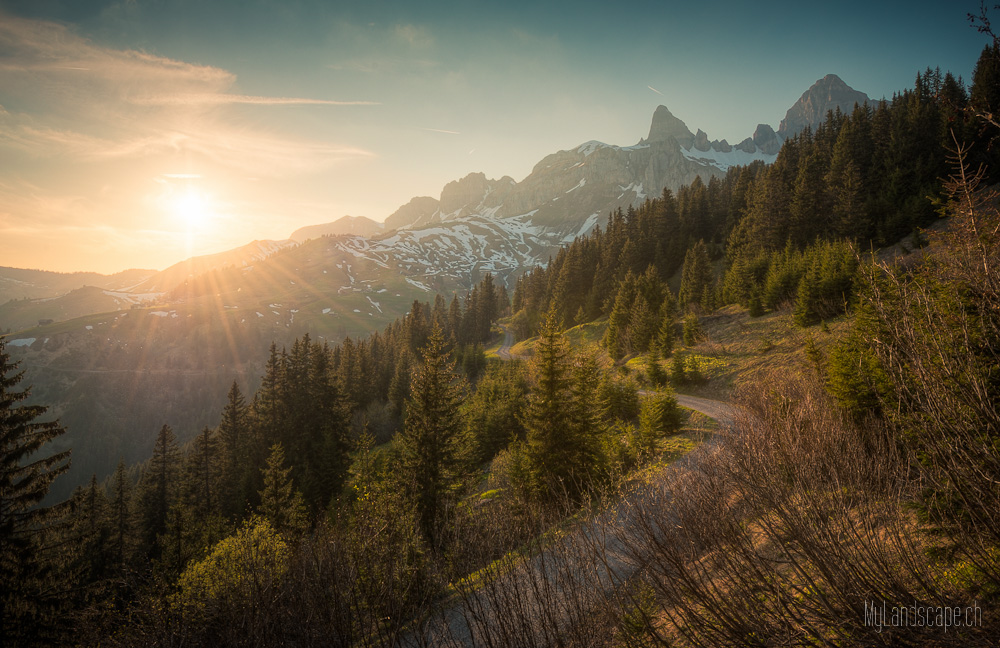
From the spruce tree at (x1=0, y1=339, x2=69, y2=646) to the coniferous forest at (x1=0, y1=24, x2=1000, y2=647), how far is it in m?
0.09

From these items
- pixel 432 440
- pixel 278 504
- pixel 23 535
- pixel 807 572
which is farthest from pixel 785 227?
pixel 23 535

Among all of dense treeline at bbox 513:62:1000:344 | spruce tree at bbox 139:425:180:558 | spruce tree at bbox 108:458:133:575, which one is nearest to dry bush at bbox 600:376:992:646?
dense treeline at bbox 513:62:1000:344

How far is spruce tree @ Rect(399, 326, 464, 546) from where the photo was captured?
1730 centimetres

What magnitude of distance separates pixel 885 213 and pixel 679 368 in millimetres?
39516

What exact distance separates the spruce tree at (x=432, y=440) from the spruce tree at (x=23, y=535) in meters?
12.5

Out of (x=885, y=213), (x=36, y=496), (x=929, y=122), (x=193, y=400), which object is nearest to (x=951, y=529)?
(x=36, y=496)

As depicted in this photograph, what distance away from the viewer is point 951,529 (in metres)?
3.70

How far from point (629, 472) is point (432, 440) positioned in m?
9.54

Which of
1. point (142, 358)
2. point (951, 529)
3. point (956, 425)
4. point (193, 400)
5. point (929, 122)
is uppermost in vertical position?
point (929, 122)

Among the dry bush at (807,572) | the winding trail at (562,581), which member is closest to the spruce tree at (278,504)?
the winding trail at (562,581)

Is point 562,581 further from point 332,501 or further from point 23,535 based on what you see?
point 332,501

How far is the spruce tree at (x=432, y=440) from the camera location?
17.3 meters

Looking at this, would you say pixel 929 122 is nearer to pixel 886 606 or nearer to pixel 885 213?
pixel 885 213

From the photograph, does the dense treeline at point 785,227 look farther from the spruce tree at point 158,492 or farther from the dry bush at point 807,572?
the spruce tree at point 158,492
